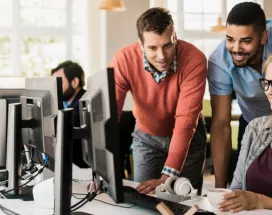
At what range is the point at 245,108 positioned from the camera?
275 centimetres

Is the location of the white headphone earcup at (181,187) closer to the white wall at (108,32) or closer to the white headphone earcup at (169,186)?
the white headphone earcup at (169,186)

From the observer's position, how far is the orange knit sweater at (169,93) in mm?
2289

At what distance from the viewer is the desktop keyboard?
153 cm

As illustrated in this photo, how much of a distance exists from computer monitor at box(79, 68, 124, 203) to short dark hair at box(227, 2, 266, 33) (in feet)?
3.42

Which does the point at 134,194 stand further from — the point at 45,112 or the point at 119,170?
the point at 119,170

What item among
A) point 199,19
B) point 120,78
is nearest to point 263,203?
point 120,78

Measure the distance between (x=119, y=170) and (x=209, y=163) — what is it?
5211 mm

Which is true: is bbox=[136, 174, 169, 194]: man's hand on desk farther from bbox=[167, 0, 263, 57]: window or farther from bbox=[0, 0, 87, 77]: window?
bbox=[167, 0, 263, 57]: window

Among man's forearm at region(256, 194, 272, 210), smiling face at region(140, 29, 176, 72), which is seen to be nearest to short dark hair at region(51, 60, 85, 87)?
smiling face at region(140, 29, 176, 72)

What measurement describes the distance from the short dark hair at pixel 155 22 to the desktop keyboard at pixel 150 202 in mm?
718

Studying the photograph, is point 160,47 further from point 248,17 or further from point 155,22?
point 248,17

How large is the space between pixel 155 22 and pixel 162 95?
0.45 metres

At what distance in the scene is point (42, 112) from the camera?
1747mm

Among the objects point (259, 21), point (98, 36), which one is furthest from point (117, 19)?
point (259, 21)
